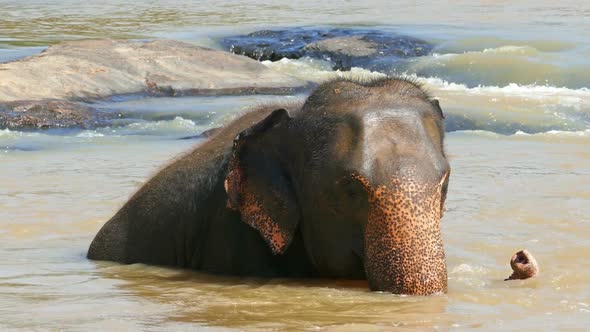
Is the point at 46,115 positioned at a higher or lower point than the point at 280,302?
higher

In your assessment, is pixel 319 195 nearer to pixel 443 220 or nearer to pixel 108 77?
pixel 443 220

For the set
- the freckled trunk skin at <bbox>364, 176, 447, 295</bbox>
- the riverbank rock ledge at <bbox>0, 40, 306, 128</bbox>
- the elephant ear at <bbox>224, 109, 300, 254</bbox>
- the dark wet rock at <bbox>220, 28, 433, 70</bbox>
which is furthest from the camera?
the dark wet rock at <bbox>220, 28, 433, 70</bbox>

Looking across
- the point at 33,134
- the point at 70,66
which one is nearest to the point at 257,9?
the point at 70,66

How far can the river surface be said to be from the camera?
16.4 feet

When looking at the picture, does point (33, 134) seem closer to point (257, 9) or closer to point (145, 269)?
point (145, 269)

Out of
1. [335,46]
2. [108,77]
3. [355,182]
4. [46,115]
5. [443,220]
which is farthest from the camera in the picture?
[335,46]

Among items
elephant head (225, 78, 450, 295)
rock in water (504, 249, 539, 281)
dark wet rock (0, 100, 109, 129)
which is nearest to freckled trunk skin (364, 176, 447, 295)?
elephant head (225, 78, 450, 295)

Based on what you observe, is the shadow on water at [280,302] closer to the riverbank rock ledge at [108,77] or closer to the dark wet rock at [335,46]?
the riverbank rock ledge at [108,77]

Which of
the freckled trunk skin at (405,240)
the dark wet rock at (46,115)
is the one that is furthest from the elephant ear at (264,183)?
the dark wet rock at (46,115)

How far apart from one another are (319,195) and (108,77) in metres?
10.3

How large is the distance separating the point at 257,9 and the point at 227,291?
25.7m

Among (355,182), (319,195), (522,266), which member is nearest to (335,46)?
(522,266)

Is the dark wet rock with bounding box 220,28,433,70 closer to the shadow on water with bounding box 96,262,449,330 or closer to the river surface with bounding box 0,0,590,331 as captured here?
the river surface with bounding box 0,0,590,331

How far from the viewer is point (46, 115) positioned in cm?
1345
